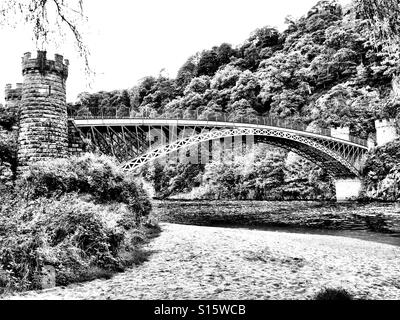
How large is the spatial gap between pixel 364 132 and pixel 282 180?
14.4 meters

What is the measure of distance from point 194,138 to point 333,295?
31762 millimetres

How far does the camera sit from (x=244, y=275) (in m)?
7.02

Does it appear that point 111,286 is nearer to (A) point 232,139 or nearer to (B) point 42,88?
(B) point 42,88

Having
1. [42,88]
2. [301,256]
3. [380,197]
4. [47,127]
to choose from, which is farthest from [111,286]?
[380,197]

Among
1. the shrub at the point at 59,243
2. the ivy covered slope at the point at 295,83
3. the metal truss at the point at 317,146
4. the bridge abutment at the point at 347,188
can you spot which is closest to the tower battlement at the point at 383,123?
the ivy covered slope at the point at 295,83

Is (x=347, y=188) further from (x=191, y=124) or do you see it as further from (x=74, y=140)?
(x=74, y=140)

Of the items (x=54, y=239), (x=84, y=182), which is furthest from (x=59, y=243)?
(x=84, y=182)

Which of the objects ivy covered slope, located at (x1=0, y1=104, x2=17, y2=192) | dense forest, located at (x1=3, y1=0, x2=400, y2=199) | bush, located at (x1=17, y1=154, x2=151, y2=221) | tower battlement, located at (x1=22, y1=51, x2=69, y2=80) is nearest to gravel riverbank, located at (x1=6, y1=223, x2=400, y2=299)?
bush, located at (x1=17, y1=154, x2=151, y2=221)

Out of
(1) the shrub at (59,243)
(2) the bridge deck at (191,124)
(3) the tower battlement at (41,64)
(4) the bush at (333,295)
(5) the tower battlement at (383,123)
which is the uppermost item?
(5) the tower battlement at (383,123)

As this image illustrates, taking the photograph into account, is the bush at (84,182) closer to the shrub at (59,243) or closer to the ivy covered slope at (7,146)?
the shrub at (59,243)

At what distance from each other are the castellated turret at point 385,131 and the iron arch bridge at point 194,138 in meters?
2.67

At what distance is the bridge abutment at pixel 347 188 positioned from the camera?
49.4 meters

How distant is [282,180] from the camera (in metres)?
55.9

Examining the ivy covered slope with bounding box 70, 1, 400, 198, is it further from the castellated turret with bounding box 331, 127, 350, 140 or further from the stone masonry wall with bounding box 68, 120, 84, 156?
the stone masonry wall with bounding box 68, 120, 84, 156
